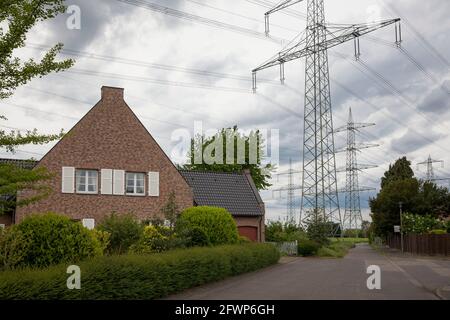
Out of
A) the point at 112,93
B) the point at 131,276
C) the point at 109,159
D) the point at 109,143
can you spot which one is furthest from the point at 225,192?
the point at 131,276

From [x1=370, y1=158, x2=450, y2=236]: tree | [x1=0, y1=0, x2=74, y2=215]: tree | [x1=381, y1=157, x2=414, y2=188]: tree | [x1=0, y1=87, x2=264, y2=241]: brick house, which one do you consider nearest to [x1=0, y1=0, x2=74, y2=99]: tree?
[x1=0, y1=0, x2=74, y2=215]: tree

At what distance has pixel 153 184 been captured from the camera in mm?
31562

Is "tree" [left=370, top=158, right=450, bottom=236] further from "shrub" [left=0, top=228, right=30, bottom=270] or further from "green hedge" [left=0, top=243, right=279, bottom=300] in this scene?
"shrub" [left=0, top=228, right=30, bottom=270]

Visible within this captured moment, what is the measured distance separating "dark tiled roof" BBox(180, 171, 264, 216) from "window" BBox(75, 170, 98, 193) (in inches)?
310

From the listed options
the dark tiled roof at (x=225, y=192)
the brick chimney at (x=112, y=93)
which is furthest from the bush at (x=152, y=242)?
the dark tiled roof at (x=225, y=192)

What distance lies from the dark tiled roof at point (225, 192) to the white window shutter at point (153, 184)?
4.40 metres

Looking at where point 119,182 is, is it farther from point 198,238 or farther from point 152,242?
point 152,242

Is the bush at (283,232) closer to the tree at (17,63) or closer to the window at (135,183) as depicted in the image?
the window at (135,183)

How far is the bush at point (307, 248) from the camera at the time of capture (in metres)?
40.3

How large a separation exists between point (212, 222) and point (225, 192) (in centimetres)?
1467
